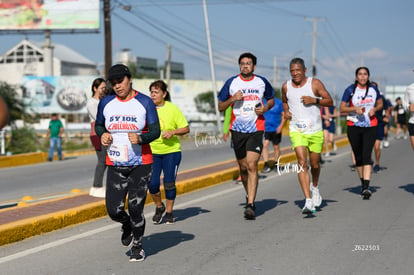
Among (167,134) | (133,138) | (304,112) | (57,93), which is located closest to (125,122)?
(133,138)

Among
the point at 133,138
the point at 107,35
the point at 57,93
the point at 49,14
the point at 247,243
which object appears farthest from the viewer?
the point at 57,93

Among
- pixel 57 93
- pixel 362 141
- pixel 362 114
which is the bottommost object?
pixel 362 141

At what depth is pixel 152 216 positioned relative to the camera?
8.97m

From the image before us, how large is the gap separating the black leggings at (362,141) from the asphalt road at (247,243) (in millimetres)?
603

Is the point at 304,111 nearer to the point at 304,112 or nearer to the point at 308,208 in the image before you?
the point at 304,112

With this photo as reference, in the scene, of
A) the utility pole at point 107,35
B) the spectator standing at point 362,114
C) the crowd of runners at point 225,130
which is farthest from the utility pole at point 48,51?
the crowd of runners at point 225,130

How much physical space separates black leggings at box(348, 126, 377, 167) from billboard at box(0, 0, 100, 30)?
48.5 meters

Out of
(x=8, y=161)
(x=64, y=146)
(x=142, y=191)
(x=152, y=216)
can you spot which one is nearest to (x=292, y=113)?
(x=152, y=216)

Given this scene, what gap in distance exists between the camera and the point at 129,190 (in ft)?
20.5

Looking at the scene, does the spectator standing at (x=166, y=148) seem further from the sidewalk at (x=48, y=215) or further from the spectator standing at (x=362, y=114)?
the spectator standing at (x=362, y=114)

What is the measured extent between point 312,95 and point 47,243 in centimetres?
379

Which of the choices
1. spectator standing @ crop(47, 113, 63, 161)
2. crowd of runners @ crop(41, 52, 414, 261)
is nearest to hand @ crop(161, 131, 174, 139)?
crowd of runners @ crop(41, 52, 414, 261)

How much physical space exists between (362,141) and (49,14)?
51.6 metres

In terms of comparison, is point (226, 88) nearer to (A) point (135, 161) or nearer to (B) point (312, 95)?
(B) point (312, 95)
